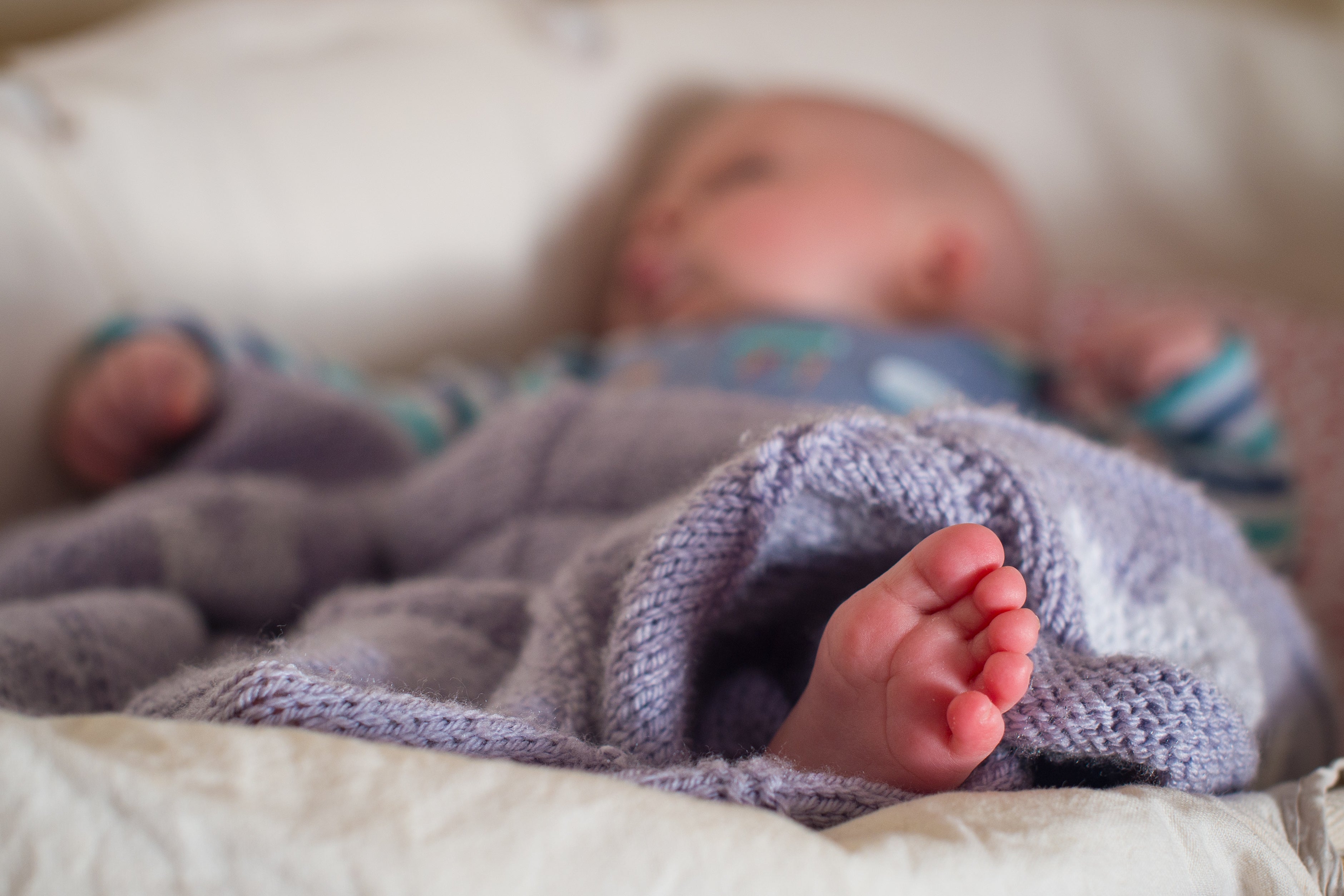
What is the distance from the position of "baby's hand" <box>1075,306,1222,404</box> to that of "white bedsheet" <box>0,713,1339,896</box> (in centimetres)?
66

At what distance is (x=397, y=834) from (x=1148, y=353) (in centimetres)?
80

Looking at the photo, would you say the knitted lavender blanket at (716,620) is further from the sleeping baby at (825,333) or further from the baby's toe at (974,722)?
the sleeping baby at (825,333)

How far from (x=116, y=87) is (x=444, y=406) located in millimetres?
393

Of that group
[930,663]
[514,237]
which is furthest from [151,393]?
[930,663]

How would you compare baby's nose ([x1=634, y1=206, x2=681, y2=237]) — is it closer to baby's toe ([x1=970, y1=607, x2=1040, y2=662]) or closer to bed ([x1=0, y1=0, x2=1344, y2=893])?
bed ([x1=0, y1=0, x2=1344, y2=893])

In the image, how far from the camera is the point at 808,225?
3.09ft

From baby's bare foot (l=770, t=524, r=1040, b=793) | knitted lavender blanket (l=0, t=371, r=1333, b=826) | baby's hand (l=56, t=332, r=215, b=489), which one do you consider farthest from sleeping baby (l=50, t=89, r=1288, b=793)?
baby's bare foot (l=770, t=524, r=1040, b=793)

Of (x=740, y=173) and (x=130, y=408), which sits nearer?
(x=130, y=408)

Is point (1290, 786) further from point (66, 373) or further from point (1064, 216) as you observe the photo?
point (1064, 216)

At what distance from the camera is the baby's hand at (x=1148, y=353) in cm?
86

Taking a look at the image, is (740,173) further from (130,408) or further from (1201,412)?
(130,408)

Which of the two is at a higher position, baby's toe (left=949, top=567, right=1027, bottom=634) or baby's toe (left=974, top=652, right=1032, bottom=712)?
baby's toe (left=949, top=567, right=1027, bottom=634)

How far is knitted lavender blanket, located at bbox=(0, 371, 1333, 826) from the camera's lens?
0.34 metres

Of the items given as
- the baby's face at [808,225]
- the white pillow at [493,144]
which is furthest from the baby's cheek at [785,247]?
the white pillow at [493,144]
